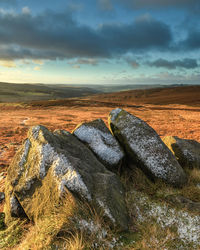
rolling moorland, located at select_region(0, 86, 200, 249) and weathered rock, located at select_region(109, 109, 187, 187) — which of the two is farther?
rolling moorland, located at select_region(0, 86, 200, 249)

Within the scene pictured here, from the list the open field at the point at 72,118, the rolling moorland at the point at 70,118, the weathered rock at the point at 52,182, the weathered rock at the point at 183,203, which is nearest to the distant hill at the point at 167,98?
the rolling moorland at the point at 70,118

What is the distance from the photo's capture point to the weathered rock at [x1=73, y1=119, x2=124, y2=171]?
292 inches

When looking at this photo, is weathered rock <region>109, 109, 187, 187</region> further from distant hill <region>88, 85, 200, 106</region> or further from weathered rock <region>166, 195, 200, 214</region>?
distant hill <region>88, 85, 200, 106</region>

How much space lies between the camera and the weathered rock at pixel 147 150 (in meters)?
6.72

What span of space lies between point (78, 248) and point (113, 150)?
4.42m

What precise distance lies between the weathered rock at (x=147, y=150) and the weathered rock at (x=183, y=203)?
953 mm

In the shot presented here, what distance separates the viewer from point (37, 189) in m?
5.25

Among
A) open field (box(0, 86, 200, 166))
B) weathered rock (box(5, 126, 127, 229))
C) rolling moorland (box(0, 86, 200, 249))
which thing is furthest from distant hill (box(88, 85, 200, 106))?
weathered rock (box(5, 126, 127, 229))

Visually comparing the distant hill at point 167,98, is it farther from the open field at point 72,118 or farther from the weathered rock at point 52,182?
the weathered rock at point 52,182

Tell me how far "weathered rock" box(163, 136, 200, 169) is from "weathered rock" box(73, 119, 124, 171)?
334 centimetres

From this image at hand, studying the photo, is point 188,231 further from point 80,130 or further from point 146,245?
point 80,130

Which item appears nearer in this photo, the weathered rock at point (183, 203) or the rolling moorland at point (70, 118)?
the weathered rock at point (183, 203)

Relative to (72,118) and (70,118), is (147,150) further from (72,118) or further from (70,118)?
(70,118)

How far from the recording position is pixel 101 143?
7.77 m
